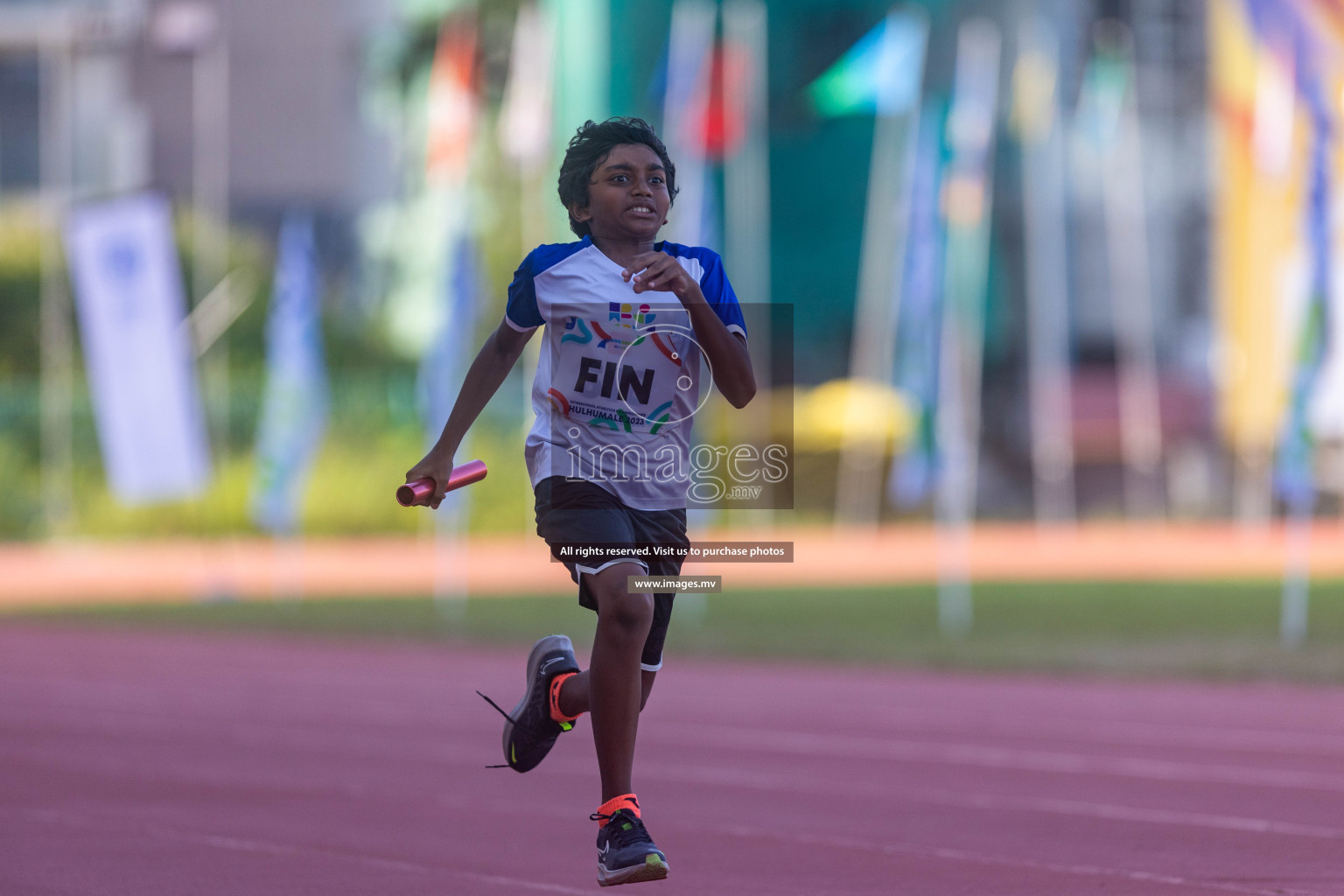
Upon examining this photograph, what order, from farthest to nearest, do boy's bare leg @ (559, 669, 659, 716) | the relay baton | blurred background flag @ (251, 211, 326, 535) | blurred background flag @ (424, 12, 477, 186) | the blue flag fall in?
blurred background flag @ (424, 12, 477, 186)
blurred background flag @ (251, 211, 326, 535)
the blue flag
boy's bare leg @ (559, 669, 659, 716)
the relay baton

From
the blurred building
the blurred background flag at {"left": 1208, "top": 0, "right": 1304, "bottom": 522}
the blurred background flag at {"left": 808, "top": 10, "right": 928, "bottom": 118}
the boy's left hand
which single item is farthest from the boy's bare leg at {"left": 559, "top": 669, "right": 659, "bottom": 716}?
the blurred building

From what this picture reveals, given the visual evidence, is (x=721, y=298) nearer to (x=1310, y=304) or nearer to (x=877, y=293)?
(x=1310, y=304)

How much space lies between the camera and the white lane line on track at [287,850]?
17.5 ft

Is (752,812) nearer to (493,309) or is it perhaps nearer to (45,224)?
(493,309)

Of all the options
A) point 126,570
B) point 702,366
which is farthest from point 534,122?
point 702,366

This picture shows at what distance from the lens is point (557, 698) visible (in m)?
5.05

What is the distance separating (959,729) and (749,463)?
272cm

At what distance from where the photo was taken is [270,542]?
2867 cm

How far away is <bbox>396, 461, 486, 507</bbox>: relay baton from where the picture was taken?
15.0 ft

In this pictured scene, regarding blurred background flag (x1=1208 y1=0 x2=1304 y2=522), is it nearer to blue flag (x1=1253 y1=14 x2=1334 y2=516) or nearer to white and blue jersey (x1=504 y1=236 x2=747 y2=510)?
blue flag (x1=1253 y1=14 x2=1334 y2=516)

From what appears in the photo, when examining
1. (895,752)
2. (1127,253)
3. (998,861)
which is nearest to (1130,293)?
(1127,253)

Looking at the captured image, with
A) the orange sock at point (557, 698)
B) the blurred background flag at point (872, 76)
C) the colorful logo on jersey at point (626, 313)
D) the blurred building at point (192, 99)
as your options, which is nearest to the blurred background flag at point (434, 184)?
the blurred building at point (192, 99)

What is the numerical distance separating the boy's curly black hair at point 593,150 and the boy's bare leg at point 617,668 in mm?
922

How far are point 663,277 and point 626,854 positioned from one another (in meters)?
1.37
